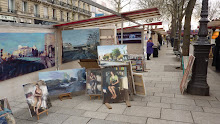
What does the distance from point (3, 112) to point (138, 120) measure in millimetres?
2749

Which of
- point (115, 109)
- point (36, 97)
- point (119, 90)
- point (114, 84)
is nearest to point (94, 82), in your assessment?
point (114, 84)

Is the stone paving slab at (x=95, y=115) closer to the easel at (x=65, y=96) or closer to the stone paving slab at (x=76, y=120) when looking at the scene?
the stone paving slab at (x=76, y=120)

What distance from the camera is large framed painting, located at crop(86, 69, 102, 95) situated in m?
5.55

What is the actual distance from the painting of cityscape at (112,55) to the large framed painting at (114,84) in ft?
1.65

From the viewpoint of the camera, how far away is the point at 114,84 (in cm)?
527

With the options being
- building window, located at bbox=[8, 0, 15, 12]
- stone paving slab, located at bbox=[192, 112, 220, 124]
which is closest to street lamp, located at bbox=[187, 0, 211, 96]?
stone paving slab, located at bbox=[192, 112, 220, 124]

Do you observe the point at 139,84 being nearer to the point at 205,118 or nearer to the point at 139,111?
the point at 139,111

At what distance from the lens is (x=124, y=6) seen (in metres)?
38.1

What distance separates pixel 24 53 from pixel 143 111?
13.0ft

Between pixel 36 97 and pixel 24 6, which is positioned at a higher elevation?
pixel 24 6

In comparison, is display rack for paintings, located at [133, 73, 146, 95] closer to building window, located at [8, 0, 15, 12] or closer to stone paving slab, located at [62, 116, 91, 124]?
stone paving slab, located at [62, 116, 91, 124]

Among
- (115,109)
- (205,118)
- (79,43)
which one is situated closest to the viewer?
(205,118)

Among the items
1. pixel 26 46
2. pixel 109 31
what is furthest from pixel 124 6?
pixel 26 46

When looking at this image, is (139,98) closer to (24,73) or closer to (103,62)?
(103,62)
